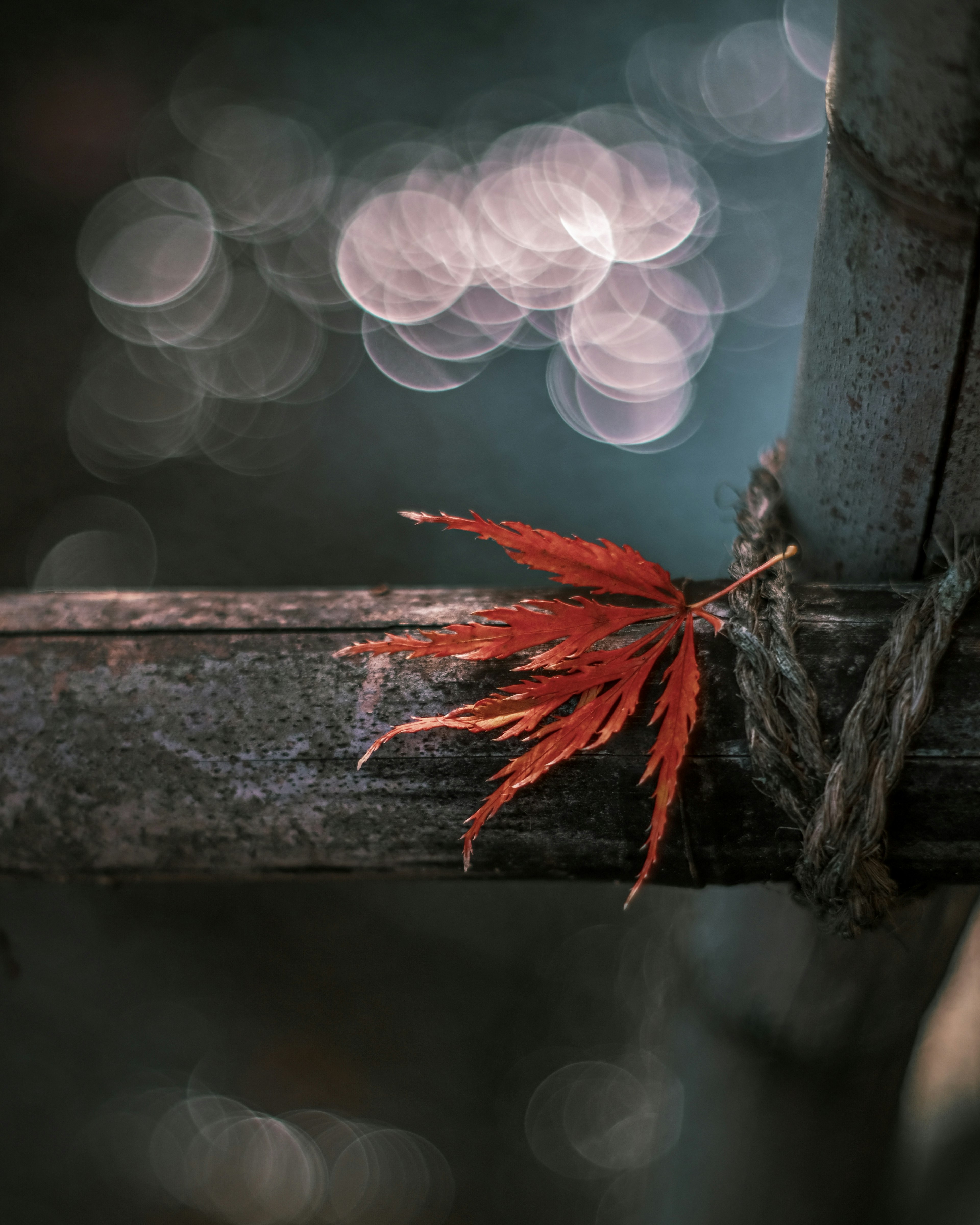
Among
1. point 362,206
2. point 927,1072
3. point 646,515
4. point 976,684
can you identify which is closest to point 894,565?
point 976,684

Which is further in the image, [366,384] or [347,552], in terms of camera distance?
[366,384]

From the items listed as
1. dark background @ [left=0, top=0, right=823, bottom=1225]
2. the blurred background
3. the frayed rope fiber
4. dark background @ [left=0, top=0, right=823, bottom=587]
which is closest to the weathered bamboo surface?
the frayed rope fiber

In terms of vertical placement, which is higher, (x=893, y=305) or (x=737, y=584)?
(x=893, y=305)

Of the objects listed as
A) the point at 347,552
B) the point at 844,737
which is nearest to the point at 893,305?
the point at 844,737

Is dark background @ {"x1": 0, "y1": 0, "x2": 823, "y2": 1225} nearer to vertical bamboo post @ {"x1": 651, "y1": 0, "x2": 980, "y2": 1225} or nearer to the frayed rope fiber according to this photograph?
vertical bamboo post @ {"x1": 651, "y1": 0, "x2": 980, "y2": 1225}

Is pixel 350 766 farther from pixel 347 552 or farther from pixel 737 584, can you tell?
pixel 347 552

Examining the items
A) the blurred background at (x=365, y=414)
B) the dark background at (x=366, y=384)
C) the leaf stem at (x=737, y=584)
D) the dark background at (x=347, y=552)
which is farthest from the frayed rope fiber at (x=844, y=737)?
the dark background at (x=366, y=384)

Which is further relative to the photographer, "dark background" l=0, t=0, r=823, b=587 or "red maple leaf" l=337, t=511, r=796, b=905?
"dark background" l=0, t=0, r=823, b=587
